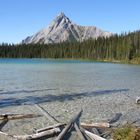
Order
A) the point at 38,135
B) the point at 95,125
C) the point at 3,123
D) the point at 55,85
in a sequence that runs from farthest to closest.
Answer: the point at 55,85 < the point at 3,123 < the point at 95,125 < the point at 38,135

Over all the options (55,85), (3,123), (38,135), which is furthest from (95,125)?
(55,85)

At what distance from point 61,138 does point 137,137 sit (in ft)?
10.9

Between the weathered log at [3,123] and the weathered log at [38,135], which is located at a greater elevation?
the weathered log at [38,135]

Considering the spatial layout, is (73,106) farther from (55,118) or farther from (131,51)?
(131,51)

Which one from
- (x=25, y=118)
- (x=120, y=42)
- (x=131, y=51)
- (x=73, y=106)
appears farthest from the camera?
(x=120, y=42)

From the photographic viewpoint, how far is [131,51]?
504 feet

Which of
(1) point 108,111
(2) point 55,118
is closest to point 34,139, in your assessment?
(2) point 55,118

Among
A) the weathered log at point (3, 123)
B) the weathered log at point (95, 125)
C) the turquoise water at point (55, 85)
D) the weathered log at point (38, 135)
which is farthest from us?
the turquoise water at point (55, 85)

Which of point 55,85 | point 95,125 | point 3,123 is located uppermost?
point 95,125

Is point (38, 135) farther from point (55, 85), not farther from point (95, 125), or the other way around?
point (55, 85)

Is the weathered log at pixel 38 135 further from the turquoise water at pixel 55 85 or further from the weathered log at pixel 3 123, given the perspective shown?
the turquoise water at pixel 55 85

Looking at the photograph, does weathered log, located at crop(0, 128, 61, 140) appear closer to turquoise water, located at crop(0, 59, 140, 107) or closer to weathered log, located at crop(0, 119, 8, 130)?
weathered log, located at crop(0, 119, 8, 130)

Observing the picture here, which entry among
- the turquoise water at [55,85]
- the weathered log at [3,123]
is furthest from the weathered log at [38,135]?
the turquoise water at [55,85]

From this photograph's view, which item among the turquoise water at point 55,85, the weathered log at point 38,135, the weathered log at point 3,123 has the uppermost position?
the weathered log at point 38,135
